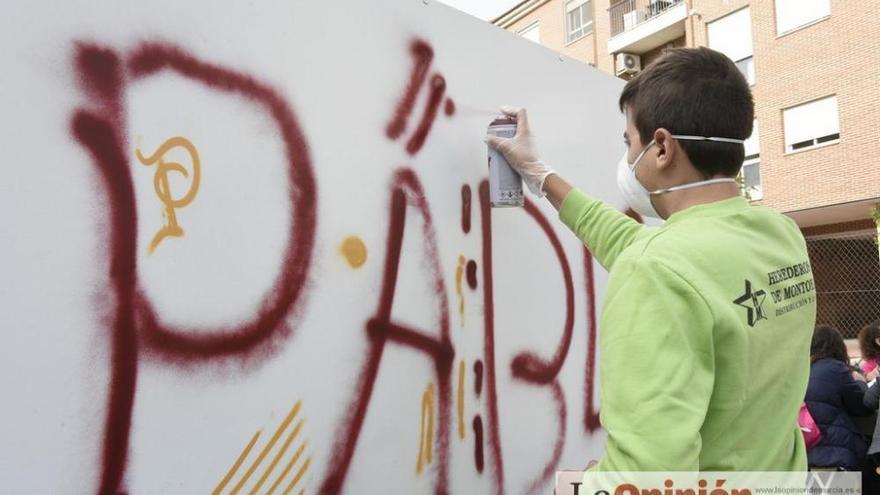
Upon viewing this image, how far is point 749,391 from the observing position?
1404mm

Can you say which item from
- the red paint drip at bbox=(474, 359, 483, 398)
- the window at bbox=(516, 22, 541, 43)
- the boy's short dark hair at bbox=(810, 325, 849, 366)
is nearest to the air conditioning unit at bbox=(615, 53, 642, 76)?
the window at bbox=(516, 22, 541, 43)


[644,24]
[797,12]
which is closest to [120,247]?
[797,12]

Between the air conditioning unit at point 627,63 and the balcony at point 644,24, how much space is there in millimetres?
213

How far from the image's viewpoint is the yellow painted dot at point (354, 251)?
1854 millimetres

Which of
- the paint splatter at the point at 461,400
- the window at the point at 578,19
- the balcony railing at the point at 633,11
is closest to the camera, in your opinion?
the paint splatter at the point at 461,400

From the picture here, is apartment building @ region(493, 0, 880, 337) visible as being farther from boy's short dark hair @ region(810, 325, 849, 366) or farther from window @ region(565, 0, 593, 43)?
boy's short dark hair @ region(810, 325, 849, 366)

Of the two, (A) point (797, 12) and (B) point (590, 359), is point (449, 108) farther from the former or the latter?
(A) point (797, 12)

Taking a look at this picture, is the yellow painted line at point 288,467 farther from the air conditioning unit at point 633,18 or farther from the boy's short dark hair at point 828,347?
the air conditioning unit at point 633,18

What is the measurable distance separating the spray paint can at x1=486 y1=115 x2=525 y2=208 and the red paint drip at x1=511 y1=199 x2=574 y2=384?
0.21 meters

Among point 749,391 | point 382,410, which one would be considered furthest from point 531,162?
point 749,391

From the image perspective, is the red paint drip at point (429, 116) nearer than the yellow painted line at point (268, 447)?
No

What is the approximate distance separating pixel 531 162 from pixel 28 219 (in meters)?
1.35

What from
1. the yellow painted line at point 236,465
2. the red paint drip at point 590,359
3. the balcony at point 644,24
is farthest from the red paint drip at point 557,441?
the balcony at point 644,24

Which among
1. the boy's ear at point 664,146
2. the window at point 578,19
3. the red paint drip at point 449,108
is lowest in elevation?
the boy's ear at point 664,146
